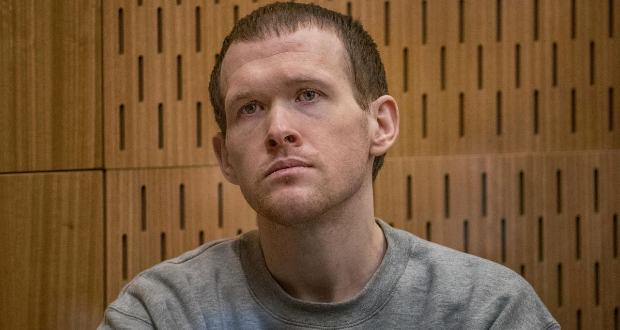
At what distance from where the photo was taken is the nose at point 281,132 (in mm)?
1161

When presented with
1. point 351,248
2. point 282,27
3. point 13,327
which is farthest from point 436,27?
point 13,327

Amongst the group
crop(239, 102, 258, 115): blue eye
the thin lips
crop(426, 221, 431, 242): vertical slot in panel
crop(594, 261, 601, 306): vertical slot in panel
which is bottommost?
crop(594, 261, 601, 306): vertical slot in panel

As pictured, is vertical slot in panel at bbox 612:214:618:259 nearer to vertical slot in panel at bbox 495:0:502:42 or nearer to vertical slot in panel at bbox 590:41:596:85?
vertical slot in panel at bbox 590:41:596:85

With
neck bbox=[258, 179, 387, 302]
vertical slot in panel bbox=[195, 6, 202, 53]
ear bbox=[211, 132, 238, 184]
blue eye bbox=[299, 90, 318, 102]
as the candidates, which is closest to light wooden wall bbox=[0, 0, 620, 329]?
vertical slot in panel bbox=[195, 6, 202, 53]

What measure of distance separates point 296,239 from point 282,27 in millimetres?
453

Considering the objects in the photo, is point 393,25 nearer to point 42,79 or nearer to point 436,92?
point 436,92

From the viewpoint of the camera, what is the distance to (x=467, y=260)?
4.39 ft

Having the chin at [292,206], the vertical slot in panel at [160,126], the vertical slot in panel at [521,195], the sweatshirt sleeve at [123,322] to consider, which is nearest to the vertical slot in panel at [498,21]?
the vertical slot in panel at [521,195]

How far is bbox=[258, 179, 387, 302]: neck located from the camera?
4.15ft

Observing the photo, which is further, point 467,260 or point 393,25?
point 393,25

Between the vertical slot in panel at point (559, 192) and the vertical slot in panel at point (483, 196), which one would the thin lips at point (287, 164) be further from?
the vertical slot in panel at point (559, 192)

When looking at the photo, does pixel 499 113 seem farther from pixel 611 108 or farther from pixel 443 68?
pixel 611 108

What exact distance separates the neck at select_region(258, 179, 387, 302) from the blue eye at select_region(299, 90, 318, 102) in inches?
9.2

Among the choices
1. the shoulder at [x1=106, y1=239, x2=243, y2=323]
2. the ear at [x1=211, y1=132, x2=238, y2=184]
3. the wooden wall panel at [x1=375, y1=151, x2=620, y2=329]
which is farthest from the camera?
the wooden wall panel at [x1=375, y1=151, x2=620, y2=329]
